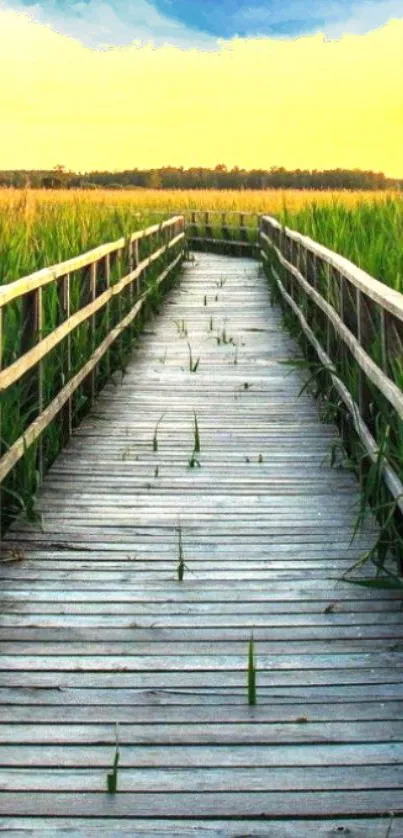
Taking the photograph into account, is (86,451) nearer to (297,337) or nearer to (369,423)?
(369,423)

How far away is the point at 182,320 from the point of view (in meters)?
14.3

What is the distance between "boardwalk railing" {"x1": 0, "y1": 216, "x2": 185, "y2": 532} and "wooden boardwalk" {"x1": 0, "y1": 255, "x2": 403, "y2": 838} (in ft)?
1.04

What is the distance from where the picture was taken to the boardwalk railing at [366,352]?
465 cm

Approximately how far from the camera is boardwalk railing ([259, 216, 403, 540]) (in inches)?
183

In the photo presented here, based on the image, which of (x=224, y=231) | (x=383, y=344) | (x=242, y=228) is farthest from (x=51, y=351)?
(x=224, y=231)

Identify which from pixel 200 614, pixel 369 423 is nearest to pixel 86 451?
pixel 369 423

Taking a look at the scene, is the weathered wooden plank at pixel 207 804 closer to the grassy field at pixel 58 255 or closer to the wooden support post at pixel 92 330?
the grassy field at pixel 58 255

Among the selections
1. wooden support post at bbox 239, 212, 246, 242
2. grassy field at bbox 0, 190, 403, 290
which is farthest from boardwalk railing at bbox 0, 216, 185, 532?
wooden support post at bbox 239, 212, 246, 242

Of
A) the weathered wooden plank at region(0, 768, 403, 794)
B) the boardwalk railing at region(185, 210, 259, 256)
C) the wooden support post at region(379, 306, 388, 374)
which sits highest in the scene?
the wooden support post at region(379, 306, 388, 374)

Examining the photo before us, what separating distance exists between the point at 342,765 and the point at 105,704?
2.34ft

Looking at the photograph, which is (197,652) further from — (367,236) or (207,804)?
(367,236)

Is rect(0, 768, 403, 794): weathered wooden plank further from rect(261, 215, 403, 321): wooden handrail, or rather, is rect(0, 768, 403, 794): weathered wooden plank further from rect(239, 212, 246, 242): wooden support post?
rect(239, 212, 246, 242): wooden support post

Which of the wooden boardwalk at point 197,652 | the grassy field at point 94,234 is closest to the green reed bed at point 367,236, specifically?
the grassy field at point 94,234

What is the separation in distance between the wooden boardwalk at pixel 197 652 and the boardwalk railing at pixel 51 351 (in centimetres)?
32
